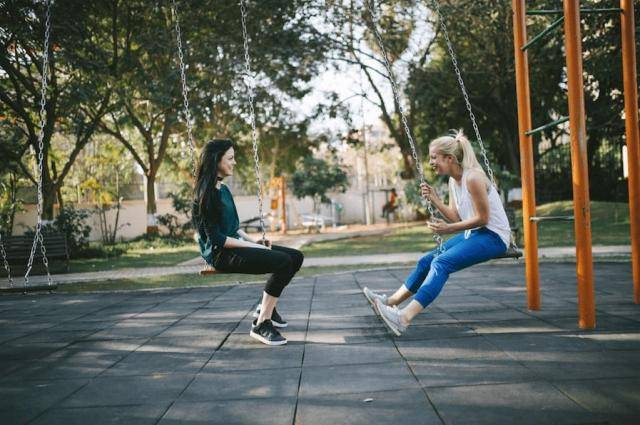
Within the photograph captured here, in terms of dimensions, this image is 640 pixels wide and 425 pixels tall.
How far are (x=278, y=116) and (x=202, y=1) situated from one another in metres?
5.79

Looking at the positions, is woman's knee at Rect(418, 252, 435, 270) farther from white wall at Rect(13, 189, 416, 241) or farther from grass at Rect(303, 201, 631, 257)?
white wall at Rect(13, 189, 416, 241)

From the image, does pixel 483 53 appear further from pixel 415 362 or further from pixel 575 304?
pixel 415 362

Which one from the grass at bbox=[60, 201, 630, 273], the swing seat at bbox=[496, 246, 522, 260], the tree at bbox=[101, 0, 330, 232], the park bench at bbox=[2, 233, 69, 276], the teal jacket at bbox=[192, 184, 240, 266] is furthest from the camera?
the tree at bbox=[101, 0, 330, 232]

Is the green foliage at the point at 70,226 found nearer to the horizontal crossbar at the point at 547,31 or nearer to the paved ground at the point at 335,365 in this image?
the paved ground at the point at 335,365

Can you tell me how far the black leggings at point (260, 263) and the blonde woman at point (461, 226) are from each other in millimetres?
736

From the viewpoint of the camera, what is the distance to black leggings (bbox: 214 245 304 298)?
3.72 m

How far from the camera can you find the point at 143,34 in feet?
43.2

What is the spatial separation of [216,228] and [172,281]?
4719 mm

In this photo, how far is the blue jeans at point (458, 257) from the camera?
3.55 m

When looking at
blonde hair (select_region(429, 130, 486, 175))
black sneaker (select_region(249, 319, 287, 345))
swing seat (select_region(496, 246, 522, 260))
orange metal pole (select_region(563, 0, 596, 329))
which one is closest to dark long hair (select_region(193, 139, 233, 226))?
black sneaker (select_region(249, 319, 287, 345))

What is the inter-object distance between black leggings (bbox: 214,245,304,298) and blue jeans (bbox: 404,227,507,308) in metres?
0.99

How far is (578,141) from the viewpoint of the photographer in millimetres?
3604

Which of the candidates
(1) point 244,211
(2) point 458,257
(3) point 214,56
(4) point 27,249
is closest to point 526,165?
(2) point 458,257

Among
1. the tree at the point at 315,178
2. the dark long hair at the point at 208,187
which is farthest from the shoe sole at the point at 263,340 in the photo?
the tree at the point at 315,178
